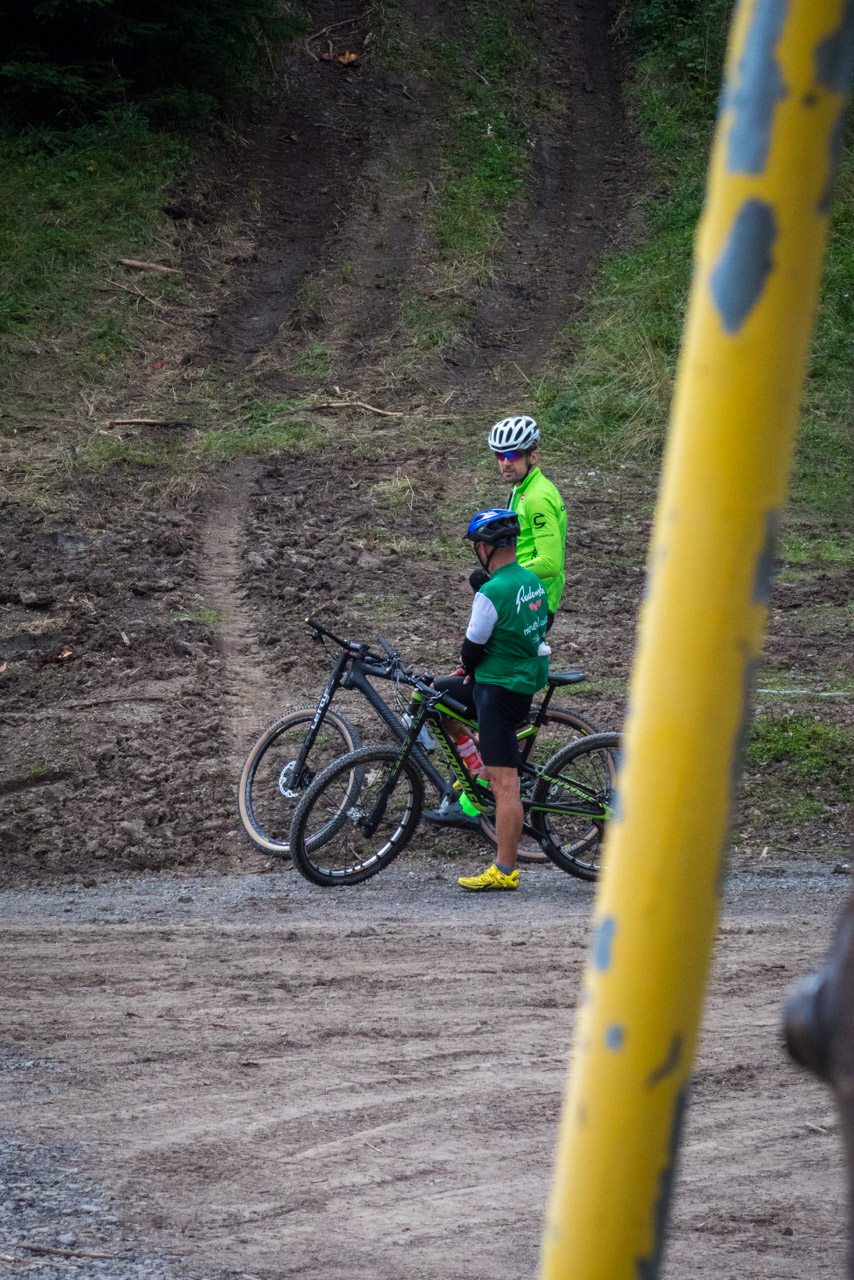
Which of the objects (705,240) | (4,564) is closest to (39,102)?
(4,564)

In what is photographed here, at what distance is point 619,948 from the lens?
0.96m

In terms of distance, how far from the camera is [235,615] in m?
11.4

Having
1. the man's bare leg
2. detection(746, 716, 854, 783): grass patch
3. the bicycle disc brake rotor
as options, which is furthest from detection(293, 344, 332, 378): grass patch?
→ the man's bare leg

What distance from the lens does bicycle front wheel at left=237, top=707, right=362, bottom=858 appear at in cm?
761

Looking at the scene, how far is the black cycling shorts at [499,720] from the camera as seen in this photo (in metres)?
6.94

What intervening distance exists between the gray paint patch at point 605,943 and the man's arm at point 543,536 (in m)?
6.43

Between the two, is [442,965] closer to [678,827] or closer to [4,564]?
[678,827]

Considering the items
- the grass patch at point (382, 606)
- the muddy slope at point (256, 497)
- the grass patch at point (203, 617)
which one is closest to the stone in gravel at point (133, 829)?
the muddy slope at point (256, 497)

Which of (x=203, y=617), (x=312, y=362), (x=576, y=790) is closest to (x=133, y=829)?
(x=576, y=790)

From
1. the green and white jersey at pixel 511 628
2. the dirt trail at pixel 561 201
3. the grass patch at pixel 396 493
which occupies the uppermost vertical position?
the dirt trail at pixel 561 201

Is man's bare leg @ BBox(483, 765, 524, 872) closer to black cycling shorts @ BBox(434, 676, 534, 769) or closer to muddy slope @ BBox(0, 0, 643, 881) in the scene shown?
black cycling shorts @ BBox(434, 676, 534, 769)

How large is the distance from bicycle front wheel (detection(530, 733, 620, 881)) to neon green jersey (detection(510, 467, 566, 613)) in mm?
1142

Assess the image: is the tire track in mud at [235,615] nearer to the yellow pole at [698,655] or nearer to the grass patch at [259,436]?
the grass patch at [259,436]

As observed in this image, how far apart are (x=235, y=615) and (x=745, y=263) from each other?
1064 centimetres
